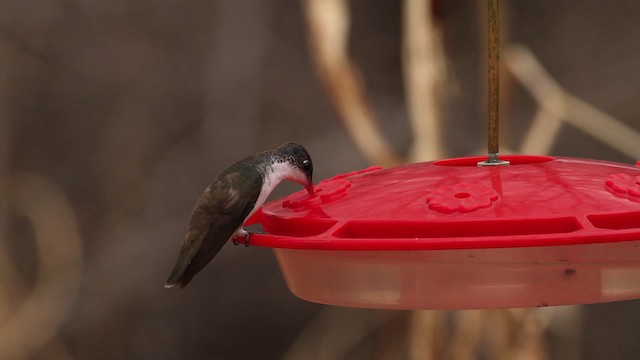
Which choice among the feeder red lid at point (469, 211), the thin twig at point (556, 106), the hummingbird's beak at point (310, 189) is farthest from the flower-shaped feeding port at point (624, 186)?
the thin twig at point (556, 106)

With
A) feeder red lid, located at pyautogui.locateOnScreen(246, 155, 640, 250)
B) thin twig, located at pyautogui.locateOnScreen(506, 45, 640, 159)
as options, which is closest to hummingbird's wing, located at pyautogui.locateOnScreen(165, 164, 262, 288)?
feeder red lid, located at pyautogui.locateOnScreen(246, 155, 640, 250)

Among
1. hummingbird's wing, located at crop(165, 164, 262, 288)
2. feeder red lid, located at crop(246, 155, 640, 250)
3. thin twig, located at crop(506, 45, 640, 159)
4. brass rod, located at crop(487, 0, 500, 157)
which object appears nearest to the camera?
feeder red lid, located at crop(246, 155, 640, 250)

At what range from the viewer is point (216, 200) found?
126 centimetres

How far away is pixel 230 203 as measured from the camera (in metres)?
1.24

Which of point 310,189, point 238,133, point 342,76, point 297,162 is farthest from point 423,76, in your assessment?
→ point 310,189

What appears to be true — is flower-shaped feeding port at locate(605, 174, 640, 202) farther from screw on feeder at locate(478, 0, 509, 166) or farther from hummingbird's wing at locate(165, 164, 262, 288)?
hummingbird's wing at locate(165, 164, 262, 288)

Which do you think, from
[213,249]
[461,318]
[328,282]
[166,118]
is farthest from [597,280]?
[166,118]

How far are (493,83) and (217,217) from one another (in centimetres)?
44

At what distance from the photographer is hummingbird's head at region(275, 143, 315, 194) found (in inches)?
51.1

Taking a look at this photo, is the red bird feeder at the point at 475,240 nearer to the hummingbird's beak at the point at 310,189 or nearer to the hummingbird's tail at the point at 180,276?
the hummingbird's beak at the point at 310,189

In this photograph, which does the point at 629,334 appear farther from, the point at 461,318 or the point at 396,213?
the point at 396,213

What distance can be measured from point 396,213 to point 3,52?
1629 millimetres

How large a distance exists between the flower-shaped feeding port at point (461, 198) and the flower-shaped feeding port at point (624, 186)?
14cm

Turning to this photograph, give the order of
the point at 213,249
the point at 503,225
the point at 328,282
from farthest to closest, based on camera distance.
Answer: the point at 213,249 < the point at 328,282 < the point at 503,225
